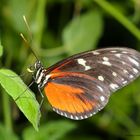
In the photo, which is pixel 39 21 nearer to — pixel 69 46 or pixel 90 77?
pixel 69 46

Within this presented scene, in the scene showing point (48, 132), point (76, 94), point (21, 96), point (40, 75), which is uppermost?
point (21, 96)

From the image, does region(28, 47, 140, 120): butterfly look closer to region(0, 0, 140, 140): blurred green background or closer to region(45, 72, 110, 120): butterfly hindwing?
region(45, 72, 110, 120): butterfly hindwing

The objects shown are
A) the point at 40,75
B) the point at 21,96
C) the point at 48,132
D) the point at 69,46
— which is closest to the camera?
the point at 21,96

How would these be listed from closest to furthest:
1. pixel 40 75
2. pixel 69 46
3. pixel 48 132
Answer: pixel 40 75, pixel 48 132, pixel 69 46

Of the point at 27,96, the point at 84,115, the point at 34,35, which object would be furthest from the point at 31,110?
the point at 34,35

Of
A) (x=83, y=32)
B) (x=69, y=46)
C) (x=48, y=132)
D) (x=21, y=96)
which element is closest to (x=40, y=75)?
(x=48, y=132)

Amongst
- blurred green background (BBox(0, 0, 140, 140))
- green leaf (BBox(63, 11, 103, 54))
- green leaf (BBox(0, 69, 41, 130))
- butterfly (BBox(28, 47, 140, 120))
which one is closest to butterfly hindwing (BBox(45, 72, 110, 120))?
butterfly (BBox(28, 47, 140, 120))

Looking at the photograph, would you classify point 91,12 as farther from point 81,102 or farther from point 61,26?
point 81,102

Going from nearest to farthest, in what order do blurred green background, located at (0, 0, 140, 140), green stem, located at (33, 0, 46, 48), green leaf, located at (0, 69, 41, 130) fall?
green leaf, located at (0, 69, 41, 130), green stem, located at (33, 0, 46, 48), blurred green background, located at (0, 0, 140, 140)
